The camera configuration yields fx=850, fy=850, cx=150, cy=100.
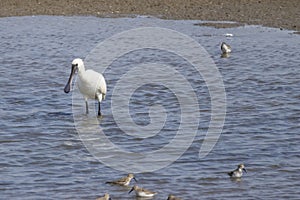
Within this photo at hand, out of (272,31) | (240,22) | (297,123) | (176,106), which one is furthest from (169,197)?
(240,22)

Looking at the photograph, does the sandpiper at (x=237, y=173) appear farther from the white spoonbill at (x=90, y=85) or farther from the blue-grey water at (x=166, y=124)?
the white spoonbill at (x=90, y=85)

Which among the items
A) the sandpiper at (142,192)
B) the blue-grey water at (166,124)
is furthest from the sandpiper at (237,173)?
the sandpiper at (142,192)

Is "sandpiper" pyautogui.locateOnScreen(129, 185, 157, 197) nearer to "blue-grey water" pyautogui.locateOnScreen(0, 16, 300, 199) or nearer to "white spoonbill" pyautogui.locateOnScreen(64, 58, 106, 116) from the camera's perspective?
"blue-grey water" pyautogui.locateOnScreen(0, 16, 300, 199)

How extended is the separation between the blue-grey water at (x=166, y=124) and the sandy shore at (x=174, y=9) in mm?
1956

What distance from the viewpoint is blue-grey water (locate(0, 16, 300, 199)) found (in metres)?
9.89

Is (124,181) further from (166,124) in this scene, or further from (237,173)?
(166,124)

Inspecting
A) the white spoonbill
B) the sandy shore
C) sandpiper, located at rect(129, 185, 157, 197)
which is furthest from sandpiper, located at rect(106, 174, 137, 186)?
the sandy shore

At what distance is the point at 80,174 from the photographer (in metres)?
10.4

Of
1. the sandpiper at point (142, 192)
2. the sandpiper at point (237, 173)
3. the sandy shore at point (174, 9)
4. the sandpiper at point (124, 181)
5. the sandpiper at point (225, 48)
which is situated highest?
the sandy shore at point (174, 9)

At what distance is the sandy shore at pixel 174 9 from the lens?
80.4ft

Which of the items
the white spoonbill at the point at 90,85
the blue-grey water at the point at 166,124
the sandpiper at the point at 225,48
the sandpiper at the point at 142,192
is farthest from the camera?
the sandpiper at the point at 225,48

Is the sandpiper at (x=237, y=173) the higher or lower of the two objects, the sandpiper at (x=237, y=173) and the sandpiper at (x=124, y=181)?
the higher

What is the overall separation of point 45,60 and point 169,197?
34.6 ft

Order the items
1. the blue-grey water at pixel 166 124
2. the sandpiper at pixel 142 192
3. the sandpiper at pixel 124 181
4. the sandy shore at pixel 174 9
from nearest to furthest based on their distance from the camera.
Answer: the sandpiper at pixel 142 192
the sandpiper at pixel 124 181
the blue-grey water at pixel 166 124
the sandy shore at pixel 174 9
